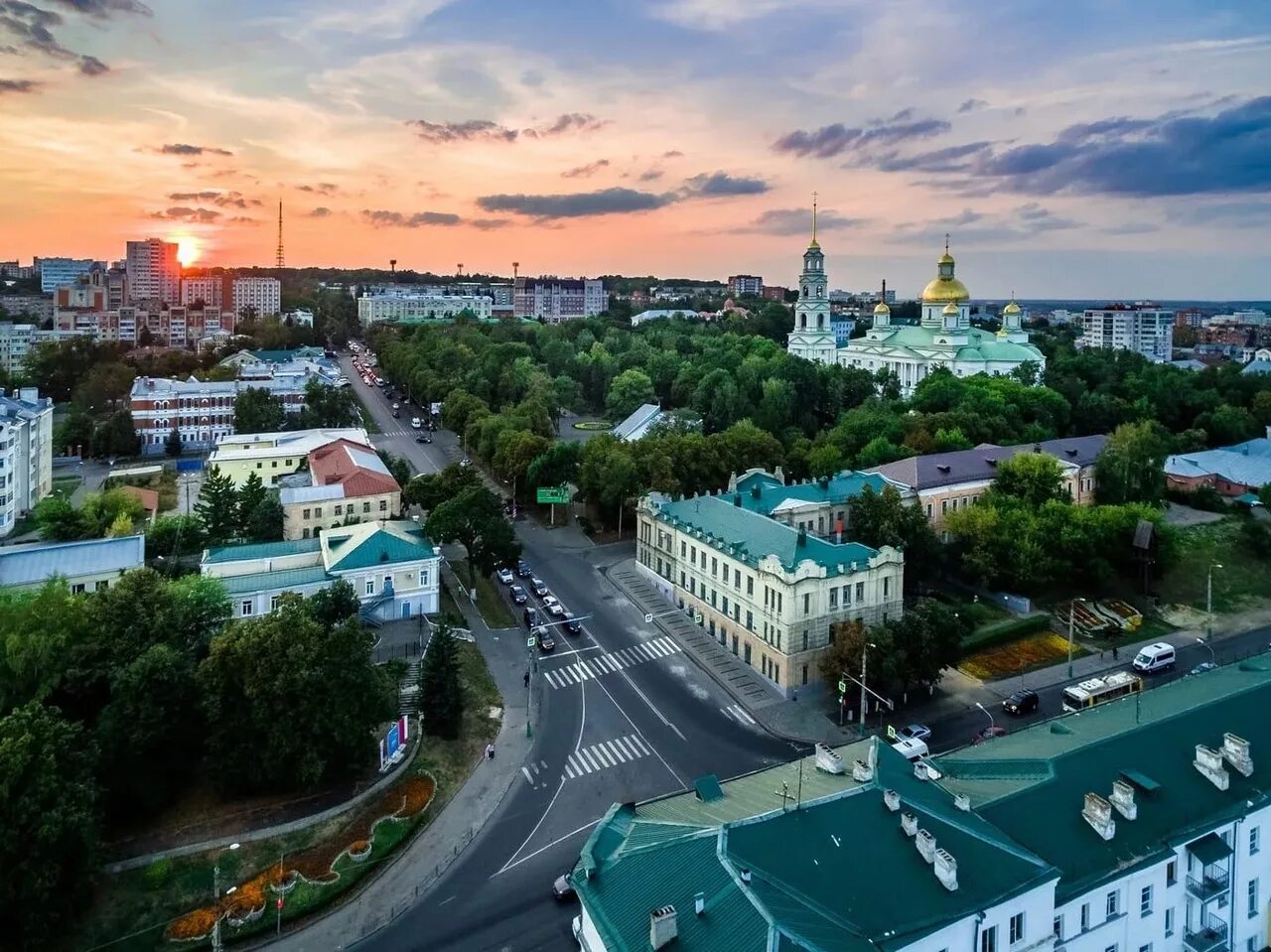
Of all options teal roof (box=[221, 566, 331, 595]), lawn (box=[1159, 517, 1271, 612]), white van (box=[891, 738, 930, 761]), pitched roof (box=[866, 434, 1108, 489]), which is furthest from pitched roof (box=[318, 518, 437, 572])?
lawn (box=[1159, 517, 1271, 612])

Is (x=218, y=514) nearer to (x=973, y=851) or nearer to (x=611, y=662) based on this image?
(x=611, y=662)

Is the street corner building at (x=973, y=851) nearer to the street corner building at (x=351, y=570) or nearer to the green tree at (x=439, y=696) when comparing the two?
the green tree at (x=439, y=696)

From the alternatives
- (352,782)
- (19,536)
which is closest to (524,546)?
(352,782)


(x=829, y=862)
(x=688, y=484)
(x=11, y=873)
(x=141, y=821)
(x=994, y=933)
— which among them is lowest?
(x=141, y=821)

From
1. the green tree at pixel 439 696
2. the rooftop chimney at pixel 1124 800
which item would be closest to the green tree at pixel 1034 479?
the rooftop chimney at pixel 1124 800

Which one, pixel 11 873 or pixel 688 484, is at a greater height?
pixel 688 484

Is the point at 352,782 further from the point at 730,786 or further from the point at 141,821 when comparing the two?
the point at 730,786

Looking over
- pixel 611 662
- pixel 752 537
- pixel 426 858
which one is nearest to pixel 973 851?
pixel 426 858
